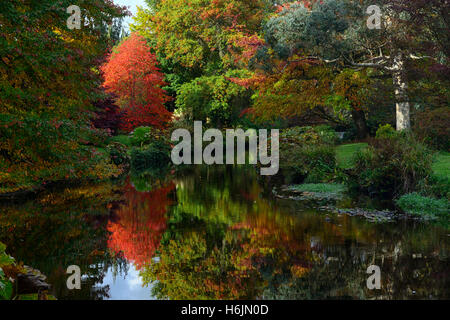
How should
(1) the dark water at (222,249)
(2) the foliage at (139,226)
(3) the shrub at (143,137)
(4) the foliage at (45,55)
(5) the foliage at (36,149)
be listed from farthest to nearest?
(3) the shrub at (143,137), (5) the foliage at (36,149), (4) the foliage at (45,55), (2) the foliage at (139,226), (1) the dark water at (222,249)

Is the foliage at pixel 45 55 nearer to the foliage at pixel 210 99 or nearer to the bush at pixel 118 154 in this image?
the bush at pixel 118 154

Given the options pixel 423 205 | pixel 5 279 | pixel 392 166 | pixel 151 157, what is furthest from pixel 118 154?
pixel 5 279

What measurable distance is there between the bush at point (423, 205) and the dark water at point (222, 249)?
1.03 metres

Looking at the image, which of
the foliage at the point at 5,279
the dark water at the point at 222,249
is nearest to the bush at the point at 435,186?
the dark water at the point at 222,249

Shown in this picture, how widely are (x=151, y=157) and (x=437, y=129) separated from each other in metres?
14.4

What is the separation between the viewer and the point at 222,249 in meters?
7.18

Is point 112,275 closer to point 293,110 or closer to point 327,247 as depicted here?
point 327,247

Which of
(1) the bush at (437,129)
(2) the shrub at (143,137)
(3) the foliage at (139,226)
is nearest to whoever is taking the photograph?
(3) the foliage at (139,226)

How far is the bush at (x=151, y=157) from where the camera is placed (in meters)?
23.8

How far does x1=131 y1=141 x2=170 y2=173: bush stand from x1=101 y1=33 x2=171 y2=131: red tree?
14.7 feet

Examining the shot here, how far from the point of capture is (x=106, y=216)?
10.1 m

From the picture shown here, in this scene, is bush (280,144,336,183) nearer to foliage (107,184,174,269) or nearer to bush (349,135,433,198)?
bush (349,135,433,198)

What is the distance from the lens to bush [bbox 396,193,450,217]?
373 inches

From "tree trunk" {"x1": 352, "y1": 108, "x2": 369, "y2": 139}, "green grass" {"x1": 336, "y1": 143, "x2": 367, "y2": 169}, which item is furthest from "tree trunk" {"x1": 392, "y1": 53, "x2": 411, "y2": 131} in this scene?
"tree trunk" {"x1": 352, "y1": 108, "x2": 369, "y2": 139}
